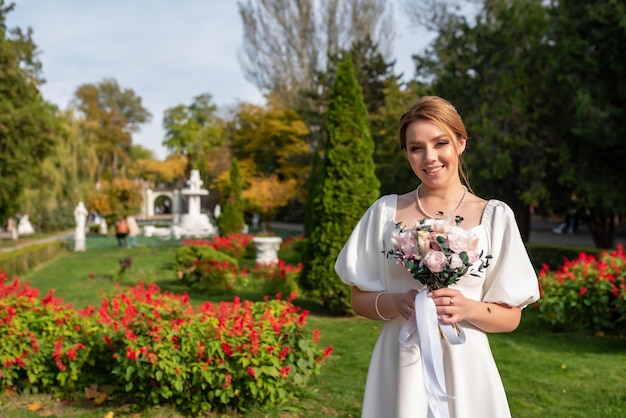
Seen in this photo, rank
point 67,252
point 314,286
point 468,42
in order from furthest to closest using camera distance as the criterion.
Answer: point 67,252, point 468,42, point 314,286

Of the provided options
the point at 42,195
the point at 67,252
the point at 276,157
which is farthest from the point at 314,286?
the point at 276,157

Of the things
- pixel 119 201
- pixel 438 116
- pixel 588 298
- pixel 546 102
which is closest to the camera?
pixel 438 116

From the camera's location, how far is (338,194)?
8391mm

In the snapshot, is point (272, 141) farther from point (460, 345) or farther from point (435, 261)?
point (435, 261)

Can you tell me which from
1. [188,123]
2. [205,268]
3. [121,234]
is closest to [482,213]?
[205,268]

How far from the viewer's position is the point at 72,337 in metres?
4.96

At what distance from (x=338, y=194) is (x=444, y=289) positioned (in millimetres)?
6750

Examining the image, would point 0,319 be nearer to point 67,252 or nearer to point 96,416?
point 96,416

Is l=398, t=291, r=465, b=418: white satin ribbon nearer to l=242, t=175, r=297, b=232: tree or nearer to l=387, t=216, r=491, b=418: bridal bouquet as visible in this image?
l=387, t=216, r=491, b=418: bridal bouquet

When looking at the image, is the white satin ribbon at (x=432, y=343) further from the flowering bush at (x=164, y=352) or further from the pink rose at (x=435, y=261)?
the flowering bush at (x=164, y=352)

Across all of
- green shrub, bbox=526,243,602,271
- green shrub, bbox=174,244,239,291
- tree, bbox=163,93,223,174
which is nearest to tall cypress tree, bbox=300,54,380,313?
green shrub, bbox=174,244,239,291

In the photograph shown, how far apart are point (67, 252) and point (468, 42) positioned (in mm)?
17679

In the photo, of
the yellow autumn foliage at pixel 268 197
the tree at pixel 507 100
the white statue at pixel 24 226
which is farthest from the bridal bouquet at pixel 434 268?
the white statue at pixel 24 226

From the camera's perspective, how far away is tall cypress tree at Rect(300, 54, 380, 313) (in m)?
8.32
